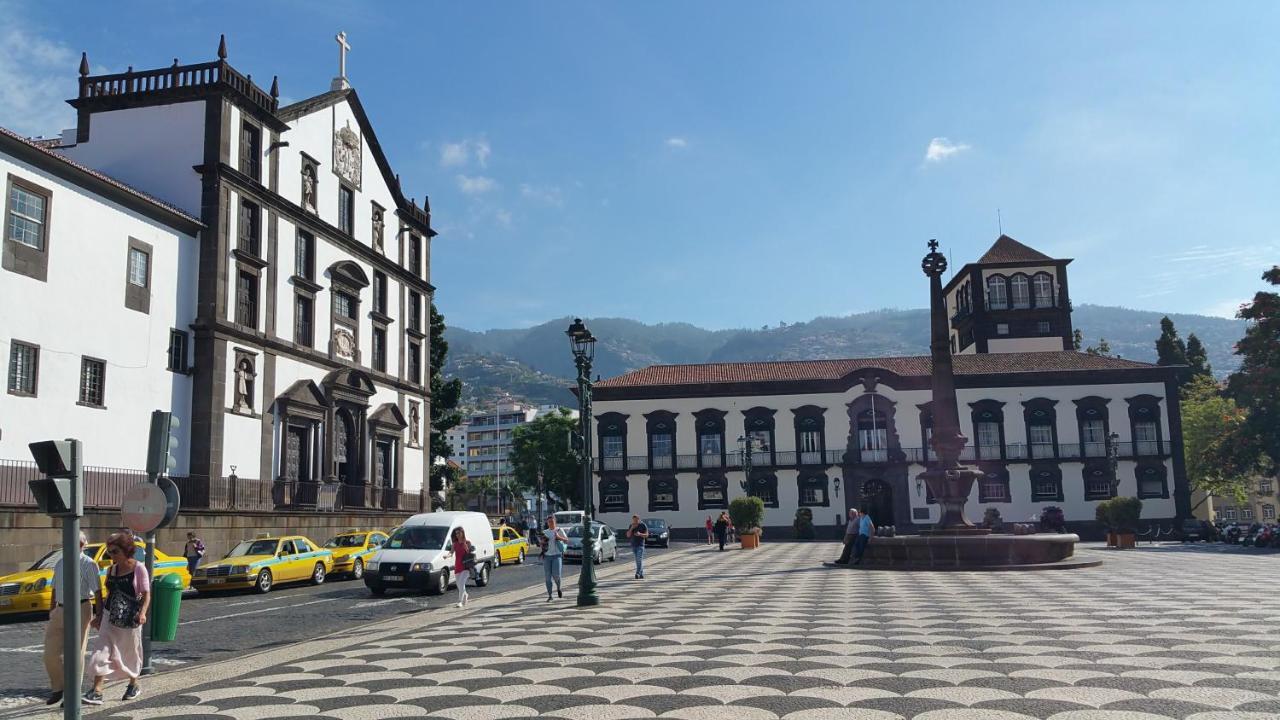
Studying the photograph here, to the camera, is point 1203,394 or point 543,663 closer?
point 543,663

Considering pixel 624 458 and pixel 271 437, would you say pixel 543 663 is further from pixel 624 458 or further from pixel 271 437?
pixel 624 458

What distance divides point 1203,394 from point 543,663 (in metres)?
70.5

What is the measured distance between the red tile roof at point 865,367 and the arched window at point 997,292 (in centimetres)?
797

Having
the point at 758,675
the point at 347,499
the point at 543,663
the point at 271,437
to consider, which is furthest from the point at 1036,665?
the point at 347,499

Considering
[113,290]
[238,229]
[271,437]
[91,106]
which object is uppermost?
[91,106]

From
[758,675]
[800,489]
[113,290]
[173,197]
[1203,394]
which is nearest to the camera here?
[758,675]

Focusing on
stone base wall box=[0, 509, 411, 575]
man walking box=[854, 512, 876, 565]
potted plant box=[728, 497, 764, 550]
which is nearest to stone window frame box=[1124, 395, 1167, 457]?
potted plant box=[728, 497, 764, 550]

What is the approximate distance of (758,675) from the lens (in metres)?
9.08

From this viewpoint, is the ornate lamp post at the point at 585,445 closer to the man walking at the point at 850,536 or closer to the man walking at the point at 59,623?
the man walking at the point at 59,623

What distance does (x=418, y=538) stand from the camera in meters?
21.9

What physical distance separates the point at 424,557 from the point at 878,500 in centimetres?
A: 4384

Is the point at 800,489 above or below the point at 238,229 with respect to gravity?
below

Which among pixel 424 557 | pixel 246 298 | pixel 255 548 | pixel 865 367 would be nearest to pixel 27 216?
pixel 246 298

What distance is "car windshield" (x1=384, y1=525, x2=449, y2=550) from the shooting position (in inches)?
852
